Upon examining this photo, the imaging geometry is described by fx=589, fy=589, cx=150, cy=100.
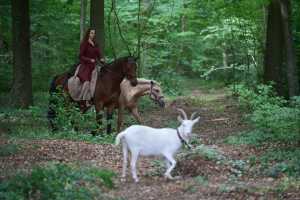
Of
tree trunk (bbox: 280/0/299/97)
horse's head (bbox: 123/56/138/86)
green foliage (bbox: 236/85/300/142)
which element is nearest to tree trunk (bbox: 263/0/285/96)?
tree trunk (bbox: 280/0/299/97)

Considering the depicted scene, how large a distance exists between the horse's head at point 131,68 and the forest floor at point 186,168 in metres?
2.19

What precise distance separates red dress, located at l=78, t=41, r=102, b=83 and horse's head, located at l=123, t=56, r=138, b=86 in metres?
0.92

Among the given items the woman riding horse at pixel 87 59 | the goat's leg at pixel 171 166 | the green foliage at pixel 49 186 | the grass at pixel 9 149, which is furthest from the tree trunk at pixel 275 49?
the green foliage at pixel 49 186

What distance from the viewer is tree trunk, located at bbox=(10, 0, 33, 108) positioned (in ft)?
63.9

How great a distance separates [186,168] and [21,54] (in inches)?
441

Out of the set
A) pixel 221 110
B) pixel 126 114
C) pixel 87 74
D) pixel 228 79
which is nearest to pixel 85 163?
pixel 87 74

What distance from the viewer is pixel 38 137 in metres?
13.7

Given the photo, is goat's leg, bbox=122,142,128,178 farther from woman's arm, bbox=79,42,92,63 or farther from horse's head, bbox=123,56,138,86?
woman's arm, bbox=79,42,92,63

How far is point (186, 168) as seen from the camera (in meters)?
10.1

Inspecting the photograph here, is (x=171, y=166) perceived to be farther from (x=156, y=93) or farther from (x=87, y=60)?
(x=156, y=93)

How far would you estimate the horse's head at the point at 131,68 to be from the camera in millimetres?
14750

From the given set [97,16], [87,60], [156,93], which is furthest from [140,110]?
[87,60]

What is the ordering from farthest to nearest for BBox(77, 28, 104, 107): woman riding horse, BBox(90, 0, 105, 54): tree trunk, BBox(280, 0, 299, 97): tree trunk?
BBox(90, 0, 105, 54): tree trunk, BBox(280, 0, 299, 97): tree trunk, BBox(77, 28, 104, 107): woman riding horse

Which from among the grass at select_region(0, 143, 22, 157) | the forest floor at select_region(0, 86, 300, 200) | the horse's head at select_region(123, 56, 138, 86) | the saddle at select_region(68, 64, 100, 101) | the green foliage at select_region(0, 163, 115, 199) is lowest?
the forest floor at select_region(0, 86, 300, 200)
